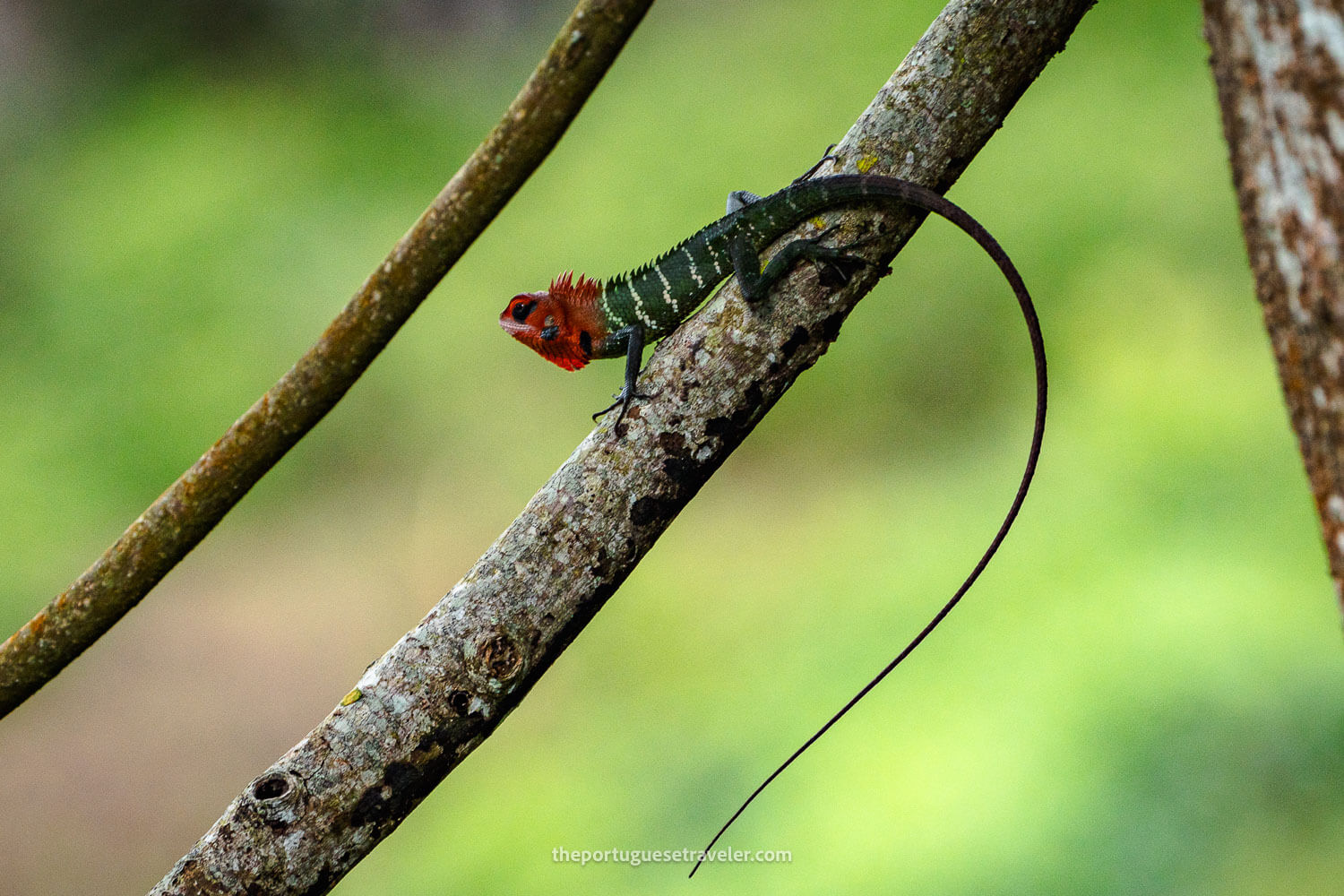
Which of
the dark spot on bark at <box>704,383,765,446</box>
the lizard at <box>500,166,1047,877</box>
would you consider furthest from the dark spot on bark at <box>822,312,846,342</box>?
the dark spot on bark at <box>704,383,765,446</box>

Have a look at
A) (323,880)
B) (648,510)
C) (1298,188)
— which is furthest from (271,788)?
(1298,188)

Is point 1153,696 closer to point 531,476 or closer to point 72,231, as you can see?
point 531,476

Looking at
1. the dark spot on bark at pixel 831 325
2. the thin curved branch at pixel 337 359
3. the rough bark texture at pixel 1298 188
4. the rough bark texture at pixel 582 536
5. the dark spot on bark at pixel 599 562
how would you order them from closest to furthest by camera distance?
1. the rough bark texture at pixel 1298 188
2. the thin curved branch at pixel 337 359
3. the rough bark texture at pixel 582 536
4. the dark spot on bark at pixel 599 562
5. the dark spot on bark at pixel 831 325

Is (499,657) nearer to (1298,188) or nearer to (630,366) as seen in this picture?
(630,366)

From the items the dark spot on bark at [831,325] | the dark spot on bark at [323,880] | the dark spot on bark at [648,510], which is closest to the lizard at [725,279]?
the dark spot on bark at [831,325]

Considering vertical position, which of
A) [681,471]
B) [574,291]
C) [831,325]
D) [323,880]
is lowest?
[323,880]

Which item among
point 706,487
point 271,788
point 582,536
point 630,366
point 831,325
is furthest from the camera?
point 706,487

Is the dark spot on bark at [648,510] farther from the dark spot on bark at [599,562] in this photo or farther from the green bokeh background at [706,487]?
the green bokeh background at [706,487]
